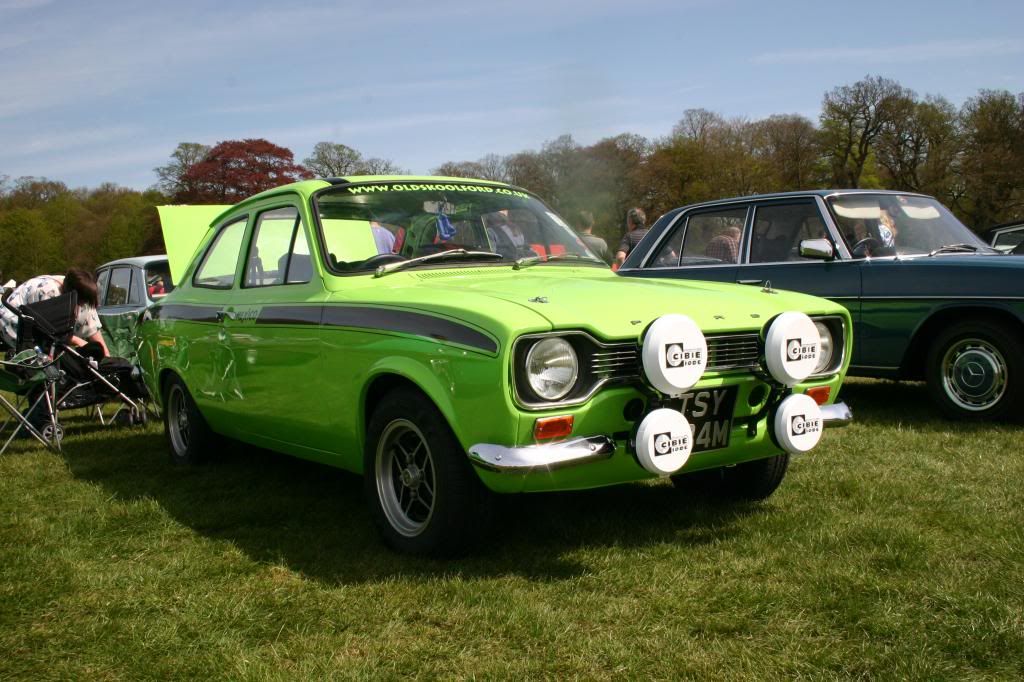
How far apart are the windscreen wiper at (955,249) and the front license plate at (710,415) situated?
417 cm

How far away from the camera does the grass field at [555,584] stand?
3.05 m

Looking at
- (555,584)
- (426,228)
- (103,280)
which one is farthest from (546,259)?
(103,280)

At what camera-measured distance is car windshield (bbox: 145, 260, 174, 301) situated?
12469mm

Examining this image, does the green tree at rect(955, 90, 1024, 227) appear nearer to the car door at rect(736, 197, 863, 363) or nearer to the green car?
the car door at rect(736, 197, 863, 363)

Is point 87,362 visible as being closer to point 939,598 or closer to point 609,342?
point 609,342

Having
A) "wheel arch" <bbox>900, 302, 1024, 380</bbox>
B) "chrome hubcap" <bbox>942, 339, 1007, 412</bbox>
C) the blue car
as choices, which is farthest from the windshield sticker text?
"chrome hubcap" <bbox>942, 339, 1007, 412</bbox>

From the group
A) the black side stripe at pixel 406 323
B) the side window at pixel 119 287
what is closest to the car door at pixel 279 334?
the black side stripe at pixel 406 323

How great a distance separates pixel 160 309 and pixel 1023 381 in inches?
237

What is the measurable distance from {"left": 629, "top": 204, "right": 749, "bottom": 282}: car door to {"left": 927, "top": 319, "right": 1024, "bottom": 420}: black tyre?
5.99 ft

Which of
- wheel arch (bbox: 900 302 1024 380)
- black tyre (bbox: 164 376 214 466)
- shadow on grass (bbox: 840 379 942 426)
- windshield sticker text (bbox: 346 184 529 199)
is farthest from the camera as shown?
shadow on grass (bbox: 840 379 942 426)

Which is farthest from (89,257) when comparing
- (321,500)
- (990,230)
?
(321,500)

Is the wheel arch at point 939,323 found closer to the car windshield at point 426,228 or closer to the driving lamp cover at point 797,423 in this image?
the car windshield at point 426,228

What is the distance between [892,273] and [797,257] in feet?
2.82

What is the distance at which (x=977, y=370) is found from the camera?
22.2ft
